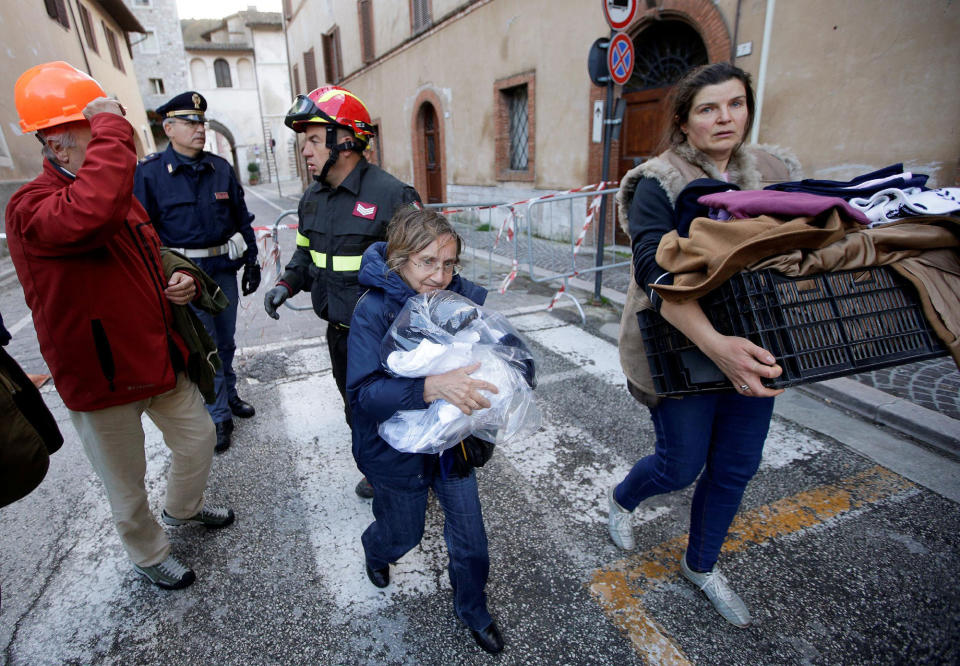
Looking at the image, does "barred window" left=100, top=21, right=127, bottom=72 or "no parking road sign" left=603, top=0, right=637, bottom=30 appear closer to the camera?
"no parking road sign" left=603, top=0, right=637, bottom=30

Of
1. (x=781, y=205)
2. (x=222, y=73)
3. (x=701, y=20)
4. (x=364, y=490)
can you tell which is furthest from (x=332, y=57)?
(x=222, y=73)

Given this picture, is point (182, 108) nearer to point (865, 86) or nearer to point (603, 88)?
point (865, 86)

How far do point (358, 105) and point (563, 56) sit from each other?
27.8ft

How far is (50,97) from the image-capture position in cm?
173

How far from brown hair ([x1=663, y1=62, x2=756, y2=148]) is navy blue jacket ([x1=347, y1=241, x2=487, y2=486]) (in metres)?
0.92

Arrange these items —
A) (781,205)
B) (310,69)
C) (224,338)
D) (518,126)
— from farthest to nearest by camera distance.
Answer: (310,69) → (518,126) → (224,338) → (781,205)

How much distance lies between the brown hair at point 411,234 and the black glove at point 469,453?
642mm

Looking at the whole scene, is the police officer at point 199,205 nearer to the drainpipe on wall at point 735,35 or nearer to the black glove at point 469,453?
the black glove at point 469,453

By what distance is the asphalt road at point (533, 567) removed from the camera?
1895 millimetres

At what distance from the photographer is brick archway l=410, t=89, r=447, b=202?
1427cm

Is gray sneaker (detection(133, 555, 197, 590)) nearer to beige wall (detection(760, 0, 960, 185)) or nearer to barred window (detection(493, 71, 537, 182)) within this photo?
beige wall (detection(760, 0, 960, 185))

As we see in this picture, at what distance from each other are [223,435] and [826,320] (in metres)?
3.24

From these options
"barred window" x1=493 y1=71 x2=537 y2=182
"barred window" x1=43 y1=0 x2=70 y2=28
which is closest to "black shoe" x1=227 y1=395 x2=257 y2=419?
"barred window" x1=493 y1=71 x2=537 y2=182

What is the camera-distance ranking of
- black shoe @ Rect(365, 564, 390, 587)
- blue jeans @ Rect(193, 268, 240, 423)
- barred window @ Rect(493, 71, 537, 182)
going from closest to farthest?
Result: black shoe @ Rect(365, 564, 390, 587), blue jeans @ Rect(193, 268, 240, 423), barred window @ Rect(493, 71, 537, 182)
